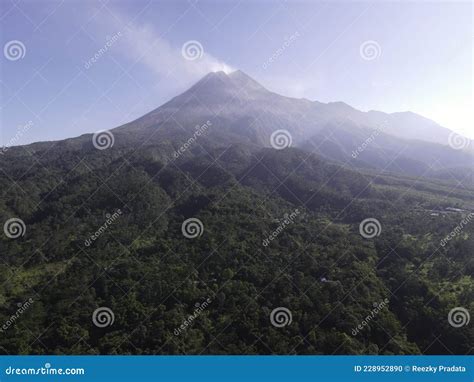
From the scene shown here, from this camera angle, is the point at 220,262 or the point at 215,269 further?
the point at 220,262

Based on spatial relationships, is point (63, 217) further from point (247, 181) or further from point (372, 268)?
point (372, 268)

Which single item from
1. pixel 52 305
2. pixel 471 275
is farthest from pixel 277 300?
pixel 471 275

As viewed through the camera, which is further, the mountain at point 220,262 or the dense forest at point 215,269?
the mountain at point 220,262

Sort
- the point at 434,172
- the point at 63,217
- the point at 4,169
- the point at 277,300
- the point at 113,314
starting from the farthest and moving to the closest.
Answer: the point at 434,172
the point at 4,169
the point at 63,217
the point at 277,300
the point at 113,314

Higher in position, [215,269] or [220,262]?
[220,262]
